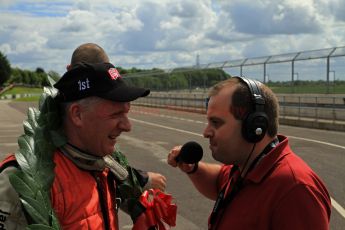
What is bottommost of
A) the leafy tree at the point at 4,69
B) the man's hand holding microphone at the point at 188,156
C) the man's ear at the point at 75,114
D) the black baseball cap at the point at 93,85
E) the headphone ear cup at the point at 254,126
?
the man's hand holding microphone at the point at 188,156

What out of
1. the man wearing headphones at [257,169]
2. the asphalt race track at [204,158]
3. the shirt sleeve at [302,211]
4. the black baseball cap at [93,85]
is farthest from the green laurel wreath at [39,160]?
the asphalt race track at [204,158]

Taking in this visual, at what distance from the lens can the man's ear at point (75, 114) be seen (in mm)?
2309

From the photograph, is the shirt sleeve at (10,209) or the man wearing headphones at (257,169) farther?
the man wearing headphones at (257,169)

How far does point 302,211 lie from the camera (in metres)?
2.11

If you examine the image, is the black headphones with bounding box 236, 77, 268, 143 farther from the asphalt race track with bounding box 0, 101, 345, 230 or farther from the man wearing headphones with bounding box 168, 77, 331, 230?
the asphalt race track with bounding box 0, 101, 345, 230

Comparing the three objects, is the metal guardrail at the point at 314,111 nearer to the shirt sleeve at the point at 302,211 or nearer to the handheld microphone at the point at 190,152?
the handheld microphone at the point at 190,152

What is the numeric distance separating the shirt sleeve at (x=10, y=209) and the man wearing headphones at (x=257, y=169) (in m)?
0.97

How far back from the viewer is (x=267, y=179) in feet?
7.56

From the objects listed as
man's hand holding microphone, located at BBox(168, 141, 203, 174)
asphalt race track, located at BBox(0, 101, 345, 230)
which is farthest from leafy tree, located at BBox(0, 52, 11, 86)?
man's hand holding microphone, located at BBox(168, 141, 203, 174)

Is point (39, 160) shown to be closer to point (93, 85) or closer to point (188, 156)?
point (93, 85)

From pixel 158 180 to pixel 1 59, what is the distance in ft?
418

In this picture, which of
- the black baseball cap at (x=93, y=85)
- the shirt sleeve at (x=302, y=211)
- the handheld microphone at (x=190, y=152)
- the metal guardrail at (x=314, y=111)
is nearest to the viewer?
the shirt sleeve at (x=302, y=211)

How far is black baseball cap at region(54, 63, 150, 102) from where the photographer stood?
7.45 ft

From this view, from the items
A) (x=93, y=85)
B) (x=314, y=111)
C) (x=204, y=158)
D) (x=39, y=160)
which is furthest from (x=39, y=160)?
(x=314, y=111)
